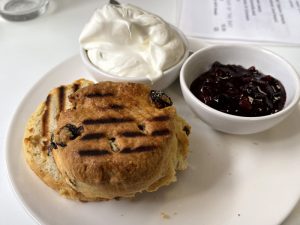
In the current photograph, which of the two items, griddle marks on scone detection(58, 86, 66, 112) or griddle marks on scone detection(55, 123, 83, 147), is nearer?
griddle marks on scone detection(55, 123, 83, 147)

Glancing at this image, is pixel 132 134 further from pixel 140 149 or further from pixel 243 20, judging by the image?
pixel 243 20

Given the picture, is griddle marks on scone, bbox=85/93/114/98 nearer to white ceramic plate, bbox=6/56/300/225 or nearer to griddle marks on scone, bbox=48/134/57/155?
griddle marks on scone, bbox=48/134/57/155

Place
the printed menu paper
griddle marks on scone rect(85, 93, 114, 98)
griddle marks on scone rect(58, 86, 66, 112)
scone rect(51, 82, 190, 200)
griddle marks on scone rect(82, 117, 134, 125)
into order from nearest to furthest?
scone rect(51, 82, 190, 200)
griddle marks on scone rect(82, 117, 134, 125)
griddle marks on scone rect(85, 93, 114, 98)
griddle marks on scone rect(58, 86, 66, 112)
the printed menu paper

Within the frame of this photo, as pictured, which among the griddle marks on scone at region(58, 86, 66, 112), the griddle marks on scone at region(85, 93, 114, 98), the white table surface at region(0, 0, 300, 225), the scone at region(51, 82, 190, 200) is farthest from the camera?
the white table surface at region(0, 0, 300, 225)

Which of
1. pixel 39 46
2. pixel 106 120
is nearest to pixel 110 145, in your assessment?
pixel 106 120

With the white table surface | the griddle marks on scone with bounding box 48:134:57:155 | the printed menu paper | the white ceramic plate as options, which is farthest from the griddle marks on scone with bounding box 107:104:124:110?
the printed menu paper

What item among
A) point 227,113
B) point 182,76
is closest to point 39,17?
point 182,76

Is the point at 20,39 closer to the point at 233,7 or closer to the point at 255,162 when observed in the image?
the point at 233,7

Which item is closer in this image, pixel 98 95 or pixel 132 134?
pixel 132 134
